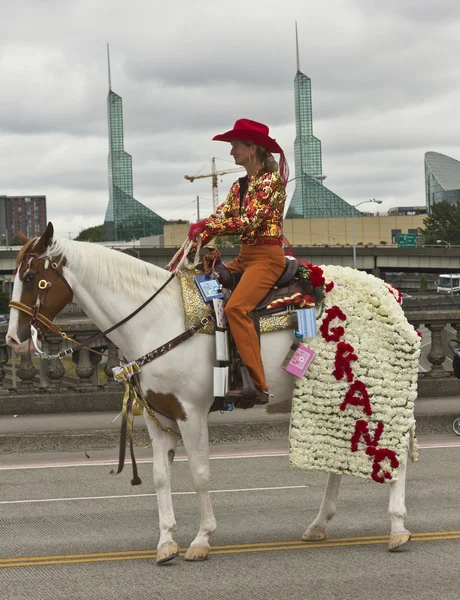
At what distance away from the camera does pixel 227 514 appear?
352 inches

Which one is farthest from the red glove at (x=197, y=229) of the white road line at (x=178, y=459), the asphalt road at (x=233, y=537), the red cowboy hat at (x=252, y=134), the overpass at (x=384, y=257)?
the overpass at (x=384, y=257)

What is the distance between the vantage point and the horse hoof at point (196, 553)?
7453 millimetres

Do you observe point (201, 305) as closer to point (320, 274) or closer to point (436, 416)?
point (320, 274)

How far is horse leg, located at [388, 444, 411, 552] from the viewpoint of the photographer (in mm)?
7559

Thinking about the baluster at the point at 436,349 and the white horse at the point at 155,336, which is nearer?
the white horse at the point at 155,336

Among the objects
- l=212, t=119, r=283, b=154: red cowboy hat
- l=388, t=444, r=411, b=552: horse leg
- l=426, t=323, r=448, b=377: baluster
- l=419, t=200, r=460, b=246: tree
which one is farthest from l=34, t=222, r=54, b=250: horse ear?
l=419, t=200, r=460, b=246: tree

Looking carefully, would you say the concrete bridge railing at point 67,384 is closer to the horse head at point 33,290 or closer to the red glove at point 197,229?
the horse head at point 33,290

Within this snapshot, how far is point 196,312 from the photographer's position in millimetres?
7633

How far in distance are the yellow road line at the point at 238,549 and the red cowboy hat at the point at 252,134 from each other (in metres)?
3.12

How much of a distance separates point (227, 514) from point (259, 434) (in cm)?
421

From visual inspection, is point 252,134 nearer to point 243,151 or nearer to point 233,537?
point 243,151

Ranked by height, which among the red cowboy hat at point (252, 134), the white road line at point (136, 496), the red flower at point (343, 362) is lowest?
the white road line at point (136, 496)

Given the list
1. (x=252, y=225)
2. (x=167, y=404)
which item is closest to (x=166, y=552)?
→ (x=167, y=404)

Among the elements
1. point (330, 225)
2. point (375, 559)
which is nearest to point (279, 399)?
point (375, 559)
